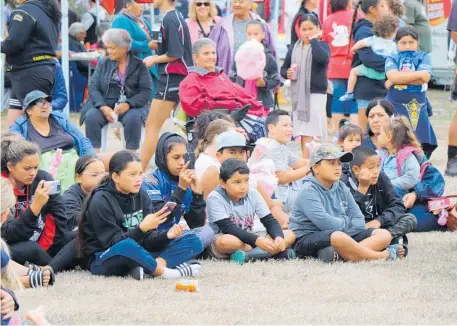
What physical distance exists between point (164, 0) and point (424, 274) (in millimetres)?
4807

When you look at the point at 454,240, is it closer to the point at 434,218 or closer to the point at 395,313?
the point at 434,218

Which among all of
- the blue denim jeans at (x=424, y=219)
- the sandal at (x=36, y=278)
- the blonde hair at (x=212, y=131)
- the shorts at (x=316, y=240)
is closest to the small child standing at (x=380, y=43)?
the blue denim jeans at (x=424, y=219)

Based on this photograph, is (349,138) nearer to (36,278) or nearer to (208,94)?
(208,94)

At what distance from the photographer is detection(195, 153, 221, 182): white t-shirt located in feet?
25.0

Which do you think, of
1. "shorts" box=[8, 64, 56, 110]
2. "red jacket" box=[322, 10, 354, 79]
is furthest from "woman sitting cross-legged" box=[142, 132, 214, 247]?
"red jacket" box=[322, 10, 354, 79]

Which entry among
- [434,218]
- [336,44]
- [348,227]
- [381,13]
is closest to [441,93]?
[336,44]

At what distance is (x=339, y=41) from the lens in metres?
13.4

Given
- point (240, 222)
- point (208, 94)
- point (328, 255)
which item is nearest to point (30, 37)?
point (208, 94)

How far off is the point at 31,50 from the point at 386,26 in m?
3.68

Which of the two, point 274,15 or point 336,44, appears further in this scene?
point 274,15

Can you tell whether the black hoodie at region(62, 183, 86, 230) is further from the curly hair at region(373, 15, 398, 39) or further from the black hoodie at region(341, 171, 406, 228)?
the curly hair at region(373, 15, 398, 39)

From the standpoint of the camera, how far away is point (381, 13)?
11844 millimetres

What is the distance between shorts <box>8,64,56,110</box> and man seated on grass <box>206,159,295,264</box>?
9.15 ft

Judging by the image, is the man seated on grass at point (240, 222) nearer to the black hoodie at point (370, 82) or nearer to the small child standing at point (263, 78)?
the small child standing at point (263, 78)
